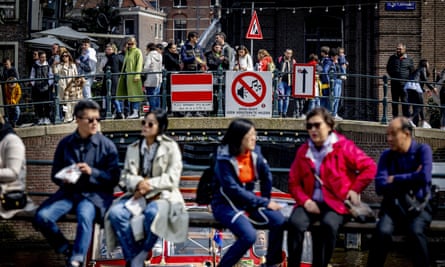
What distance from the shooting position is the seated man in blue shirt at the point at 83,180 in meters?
10.5

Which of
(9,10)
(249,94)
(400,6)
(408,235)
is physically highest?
(9,10)

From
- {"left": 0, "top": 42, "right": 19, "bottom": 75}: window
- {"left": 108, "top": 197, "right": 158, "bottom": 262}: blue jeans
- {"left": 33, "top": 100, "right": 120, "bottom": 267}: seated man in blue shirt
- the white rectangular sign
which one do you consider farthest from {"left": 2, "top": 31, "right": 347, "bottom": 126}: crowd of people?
{"left": 0, "top": 42, "right": 19, "bottom": 75}: window

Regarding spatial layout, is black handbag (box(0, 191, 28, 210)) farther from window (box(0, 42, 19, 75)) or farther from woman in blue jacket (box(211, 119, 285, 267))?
window (box(0, 42, 19, 75))

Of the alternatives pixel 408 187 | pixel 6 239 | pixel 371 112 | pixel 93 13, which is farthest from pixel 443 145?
pixel 93 13

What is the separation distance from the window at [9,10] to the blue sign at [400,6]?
50.3 ft

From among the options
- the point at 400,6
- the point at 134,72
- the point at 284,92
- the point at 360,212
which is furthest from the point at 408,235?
the point at 400,6

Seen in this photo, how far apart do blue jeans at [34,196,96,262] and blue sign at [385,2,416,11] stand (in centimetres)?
1951

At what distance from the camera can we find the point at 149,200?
10500 mm

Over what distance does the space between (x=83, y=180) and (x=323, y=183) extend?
2.27m

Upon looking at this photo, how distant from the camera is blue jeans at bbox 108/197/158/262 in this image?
10289 millimetres

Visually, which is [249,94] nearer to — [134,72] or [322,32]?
[134,72]

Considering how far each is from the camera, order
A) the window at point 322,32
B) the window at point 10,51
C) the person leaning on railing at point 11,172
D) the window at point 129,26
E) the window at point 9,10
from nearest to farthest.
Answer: the person leaning on railing at point 11,172 → the window at point 322,32 → the window at point 9,10 → the window at point 10,51 → the window at point 129,26

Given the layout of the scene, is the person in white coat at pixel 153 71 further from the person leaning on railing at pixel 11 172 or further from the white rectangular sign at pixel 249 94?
the person leaning on railing at pixel 11 172

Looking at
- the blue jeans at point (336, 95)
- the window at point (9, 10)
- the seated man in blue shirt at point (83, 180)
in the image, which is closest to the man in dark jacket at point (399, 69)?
the blue jeans at point (336, 95)
